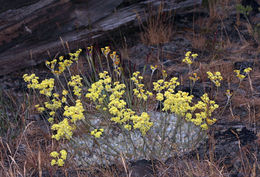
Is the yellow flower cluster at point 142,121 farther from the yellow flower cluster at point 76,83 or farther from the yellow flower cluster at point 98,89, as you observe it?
the yellow flower cluster at point 76,83

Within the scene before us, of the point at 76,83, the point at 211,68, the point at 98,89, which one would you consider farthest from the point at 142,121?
the point at 211,68

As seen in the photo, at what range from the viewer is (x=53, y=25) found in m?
4.00

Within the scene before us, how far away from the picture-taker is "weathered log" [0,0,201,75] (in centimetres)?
382

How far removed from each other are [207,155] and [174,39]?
258 cm

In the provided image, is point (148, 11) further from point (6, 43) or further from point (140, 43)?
point (6, 43)

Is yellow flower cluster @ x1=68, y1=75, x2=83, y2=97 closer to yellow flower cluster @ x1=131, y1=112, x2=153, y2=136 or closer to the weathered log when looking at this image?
yellow flower cluster @ x1=131, y1=112, x2=153, y2=136

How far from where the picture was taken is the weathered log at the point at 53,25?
382 cm

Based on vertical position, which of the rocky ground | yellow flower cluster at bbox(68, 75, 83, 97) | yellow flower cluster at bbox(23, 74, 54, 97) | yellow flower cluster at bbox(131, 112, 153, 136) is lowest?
the rocky ground

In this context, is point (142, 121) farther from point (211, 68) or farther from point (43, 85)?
point (211, 68)

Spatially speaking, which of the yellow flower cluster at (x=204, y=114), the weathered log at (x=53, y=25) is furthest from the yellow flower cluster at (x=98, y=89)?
the weathered log at (x=53, y=25)

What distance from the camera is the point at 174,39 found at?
4.73m

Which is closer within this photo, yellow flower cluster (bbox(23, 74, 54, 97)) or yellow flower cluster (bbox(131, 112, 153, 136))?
yellow flower cluster (bbox(131, 112, 153, 136))

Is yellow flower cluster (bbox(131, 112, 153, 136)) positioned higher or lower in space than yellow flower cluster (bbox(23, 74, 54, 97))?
lower

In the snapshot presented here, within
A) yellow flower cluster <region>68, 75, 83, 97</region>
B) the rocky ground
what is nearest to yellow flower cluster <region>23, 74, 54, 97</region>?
yellow flower cluster <region>68, 75, 83, 97</region>
